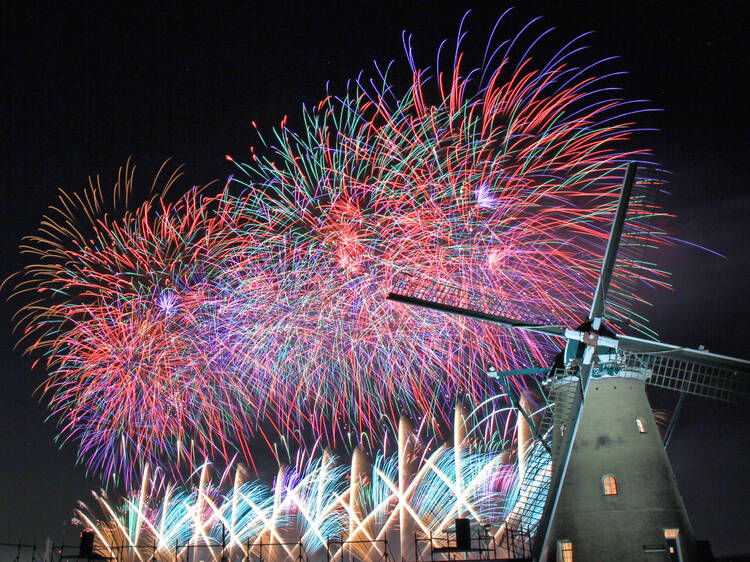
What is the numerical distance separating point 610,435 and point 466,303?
21.0 ft

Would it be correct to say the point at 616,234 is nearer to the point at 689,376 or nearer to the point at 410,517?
the point at 689,376

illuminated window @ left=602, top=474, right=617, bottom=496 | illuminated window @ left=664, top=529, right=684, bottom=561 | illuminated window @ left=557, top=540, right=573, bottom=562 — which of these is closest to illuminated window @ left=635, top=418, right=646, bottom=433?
illuminated window @ left=602, top=474, right=617, bottom=496

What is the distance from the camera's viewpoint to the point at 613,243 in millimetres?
25219

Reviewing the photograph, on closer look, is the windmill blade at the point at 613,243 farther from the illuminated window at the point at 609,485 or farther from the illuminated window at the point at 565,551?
the illuminated window at the point at 565,551

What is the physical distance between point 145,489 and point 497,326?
23477 mm

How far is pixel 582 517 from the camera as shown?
76.2 feet

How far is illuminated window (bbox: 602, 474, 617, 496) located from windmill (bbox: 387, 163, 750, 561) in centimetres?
3

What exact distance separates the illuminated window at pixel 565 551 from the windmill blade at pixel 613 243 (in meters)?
7.01

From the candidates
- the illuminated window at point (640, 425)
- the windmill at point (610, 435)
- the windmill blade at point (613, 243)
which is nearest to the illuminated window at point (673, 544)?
the windmill at point (610, 435)

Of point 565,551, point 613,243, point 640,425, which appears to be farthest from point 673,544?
point 613,243

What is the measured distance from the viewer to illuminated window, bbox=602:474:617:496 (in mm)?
23062

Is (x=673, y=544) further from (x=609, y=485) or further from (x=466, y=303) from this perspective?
(x=466, y=303)

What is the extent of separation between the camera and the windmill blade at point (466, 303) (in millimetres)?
25375

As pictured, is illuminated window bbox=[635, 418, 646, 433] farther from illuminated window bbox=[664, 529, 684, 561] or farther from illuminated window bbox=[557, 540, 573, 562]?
illuminated window bbox=[557, 540, 573, 562]
